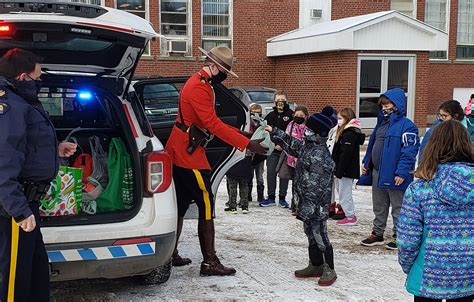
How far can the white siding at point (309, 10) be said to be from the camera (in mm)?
19453

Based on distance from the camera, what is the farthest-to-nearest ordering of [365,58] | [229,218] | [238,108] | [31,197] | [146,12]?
[146,12], [365,58], [229,218], [238,108], [31,197]

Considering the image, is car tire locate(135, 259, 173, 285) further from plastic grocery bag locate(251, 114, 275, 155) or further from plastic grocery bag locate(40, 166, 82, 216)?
plastic grocery bag locate(251, 114, 275, 155)

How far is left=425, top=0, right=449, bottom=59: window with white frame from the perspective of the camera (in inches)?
824

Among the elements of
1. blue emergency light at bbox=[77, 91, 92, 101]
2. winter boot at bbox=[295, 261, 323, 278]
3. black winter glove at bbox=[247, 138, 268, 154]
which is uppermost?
blue emergency light at bbox=[77, 91, 92, 101]

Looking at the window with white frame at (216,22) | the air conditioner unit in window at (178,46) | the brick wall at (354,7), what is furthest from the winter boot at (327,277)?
the brick wall at (354,7)

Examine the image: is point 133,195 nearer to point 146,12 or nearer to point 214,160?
point 214,160

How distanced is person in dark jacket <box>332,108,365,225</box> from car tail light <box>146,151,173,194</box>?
332 cm

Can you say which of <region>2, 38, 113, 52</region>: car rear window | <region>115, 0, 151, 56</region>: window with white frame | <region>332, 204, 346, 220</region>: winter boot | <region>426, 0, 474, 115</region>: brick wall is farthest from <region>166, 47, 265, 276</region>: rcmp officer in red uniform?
<region>426, 0, 474, 115</region>: brick wall

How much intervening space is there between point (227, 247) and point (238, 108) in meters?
1.56

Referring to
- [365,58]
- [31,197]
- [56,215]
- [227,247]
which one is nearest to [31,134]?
[31,197]

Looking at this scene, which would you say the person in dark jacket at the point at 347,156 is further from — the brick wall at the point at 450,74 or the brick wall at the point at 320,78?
the brick wall at the point at 450,74

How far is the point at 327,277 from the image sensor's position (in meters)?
4.63

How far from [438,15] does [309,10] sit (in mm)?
5519

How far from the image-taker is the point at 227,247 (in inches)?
226
